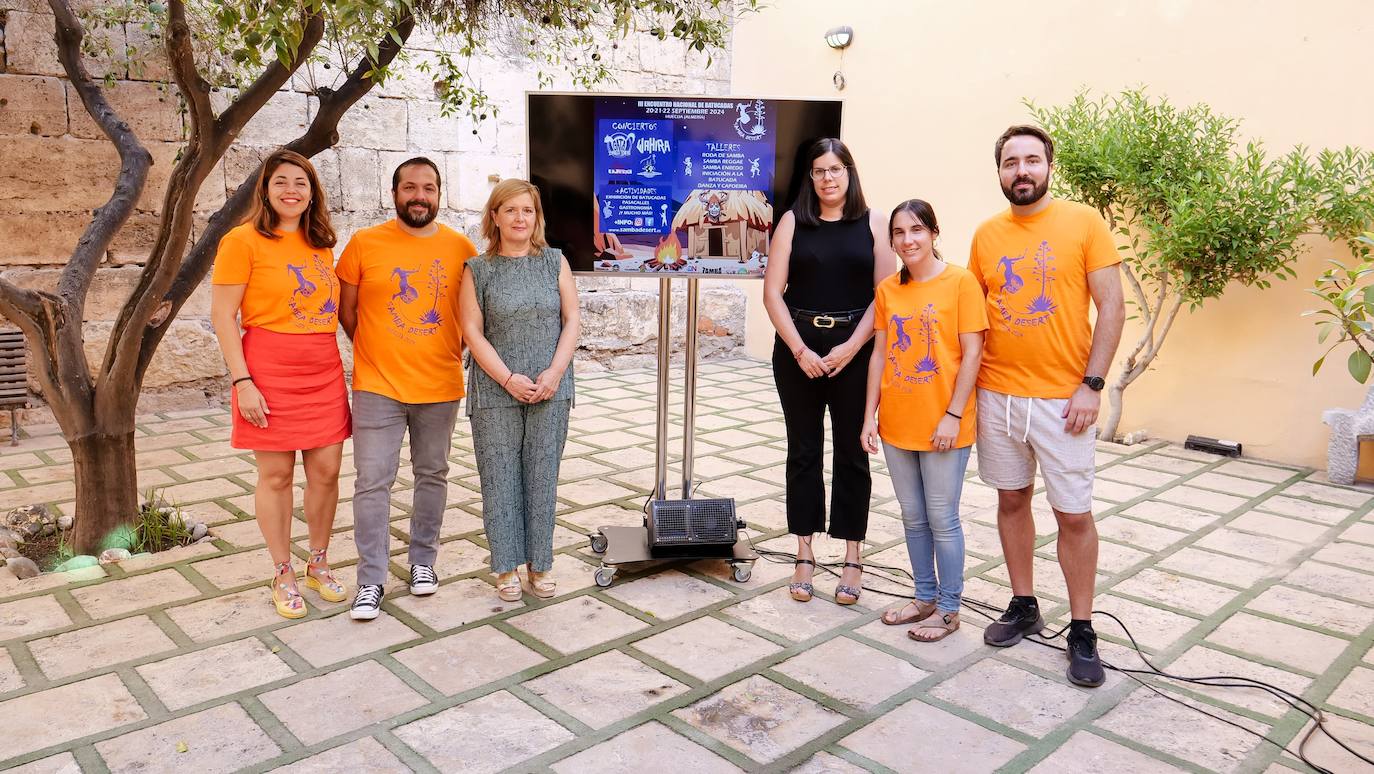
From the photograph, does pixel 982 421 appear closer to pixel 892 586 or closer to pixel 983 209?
pixel 892 586

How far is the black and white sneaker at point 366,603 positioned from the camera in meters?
3.37

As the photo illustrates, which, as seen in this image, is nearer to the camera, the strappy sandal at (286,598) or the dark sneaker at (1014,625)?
the dark sneaker at (1014,625)

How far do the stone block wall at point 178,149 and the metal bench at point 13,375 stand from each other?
0.35m

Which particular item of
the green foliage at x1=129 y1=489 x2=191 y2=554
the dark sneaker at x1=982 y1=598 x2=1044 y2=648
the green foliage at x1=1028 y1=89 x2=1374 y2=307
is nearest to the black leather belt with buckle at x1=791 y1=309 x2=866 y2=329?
the dark sneaker at x1=982 y1=598 x2=1044 y2=648

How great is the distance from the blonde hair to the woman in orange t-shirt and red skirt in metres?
0.52

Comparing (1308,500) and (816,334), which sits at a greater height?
(816,334)

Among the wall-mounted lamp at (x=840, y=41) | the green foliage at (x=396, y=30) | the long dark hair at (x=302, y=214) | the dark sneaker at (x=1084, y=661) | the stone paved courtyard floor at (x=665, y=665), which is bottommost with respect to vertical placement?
the stone paved courtyard floor at (x=665, y=665)

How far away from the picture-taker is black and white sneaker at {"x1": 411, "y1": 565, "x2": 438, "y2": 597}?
360 centimetres

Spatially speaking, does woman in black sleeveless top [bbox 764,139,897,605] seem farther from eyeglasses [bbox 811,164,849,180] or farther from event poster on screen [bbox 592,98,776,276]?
event poster on screen [bbox 592,98,776,276]

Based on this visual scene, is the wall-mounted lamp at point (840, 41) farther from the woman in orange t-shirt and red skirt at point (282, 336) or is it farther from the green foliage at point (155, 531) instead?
the green foliage at point (155, 531)

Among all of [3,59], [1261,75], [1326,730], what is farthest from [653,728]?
[3,59]

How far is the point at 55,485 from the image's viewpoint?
4984mm

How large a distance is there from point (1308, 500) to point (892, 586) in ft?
8.75

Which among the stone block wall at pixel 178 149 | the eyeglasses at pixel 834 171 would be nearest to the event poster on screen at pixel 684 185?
the eyeglasses at pixel 834 171
